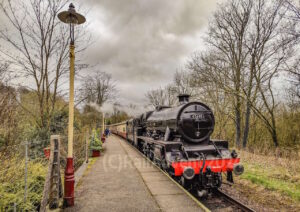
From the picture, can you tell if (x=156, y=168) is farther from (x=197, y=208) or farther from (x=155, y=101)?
(x=155, y=101)

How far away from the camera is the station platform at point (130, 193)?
472 centimetres

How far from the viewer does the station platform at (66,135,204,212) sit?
4.72 m

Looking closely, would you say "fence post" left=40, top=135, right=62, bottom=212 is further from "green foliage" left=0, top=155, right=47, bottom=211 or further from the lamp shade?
the lamp shade

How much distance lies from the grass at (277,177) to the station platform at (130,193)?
9.47 feet

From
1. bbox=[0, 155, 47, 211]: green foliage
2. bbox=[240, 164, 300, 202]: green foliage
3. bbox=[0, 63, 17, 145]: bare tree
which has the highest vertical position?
bbox=[0, 63, 17, 145]: bare tree

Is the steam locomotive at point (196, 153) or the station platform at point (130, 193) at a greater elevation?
the steam locomotive at point (196, 153)

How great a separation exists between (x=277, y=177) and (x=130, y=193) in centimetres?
545

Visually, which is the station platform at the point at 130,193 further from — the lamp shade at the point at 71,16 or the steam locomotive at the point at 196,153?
the lamp shade at the point at 71,16

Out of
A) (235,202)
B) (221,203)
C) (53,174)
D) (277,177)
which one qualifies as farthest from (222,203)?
(53,174)

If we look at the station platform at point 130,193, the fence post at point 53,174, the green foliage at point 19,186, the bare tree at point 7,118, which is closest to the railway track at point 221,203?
the station platform at point 130,193

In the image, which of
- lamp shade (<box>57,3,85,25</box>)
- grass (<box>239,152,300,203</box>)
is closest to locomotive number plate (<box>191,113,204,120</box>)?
grass (<box>239,152,300,203</box>)

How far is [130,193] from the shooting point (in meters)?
5.66

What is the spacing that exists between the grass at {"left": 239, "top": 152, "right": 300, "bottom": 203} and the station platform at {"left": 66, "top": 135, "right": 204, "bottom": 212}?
2.89 meters

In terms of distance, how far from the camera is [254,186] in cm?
693
